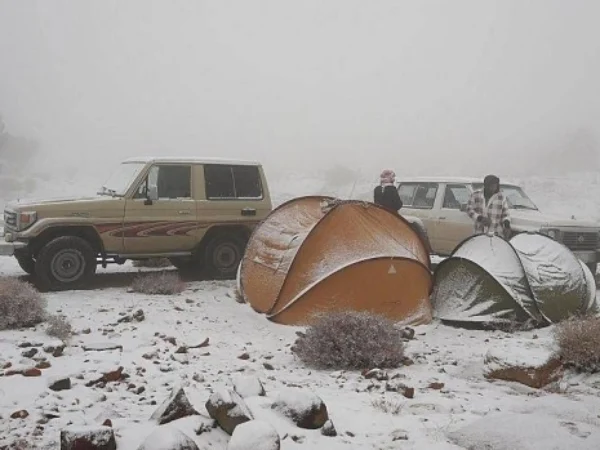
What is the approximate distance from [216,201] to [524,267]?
538cm

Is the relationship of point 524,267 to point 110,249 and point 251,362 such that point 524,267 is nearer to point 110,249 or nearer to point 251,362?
point 251,362

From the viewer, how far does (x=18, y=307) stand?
700 centimetres

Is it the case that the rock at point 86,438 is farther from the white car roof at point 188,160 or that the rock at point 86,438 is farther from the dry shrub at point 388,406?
the white car roof at point 188,160

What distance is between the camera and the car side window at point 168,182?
10.1 m

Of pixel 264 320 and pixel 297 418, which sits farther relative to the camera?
pixel 264 320

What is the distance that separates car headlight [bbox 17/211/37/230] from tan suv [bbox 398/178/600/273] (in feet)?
21.6

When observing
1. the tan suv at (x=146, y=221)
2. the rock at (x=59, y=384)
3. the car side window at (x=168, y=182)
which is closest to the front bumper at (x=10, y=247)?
the tan suv at (x=146, y=221)

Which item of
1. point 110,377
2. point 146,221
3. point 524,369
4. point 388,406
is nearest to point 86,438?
point 110,377

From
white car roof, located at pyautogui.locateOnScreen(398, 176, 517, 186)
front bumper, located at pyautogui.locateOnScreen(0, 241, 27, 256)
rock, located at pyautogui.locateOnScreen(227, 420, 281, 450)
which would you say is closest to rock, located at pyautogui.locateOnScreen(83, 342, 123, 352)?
rock, located at pyautogui.locateOnScreen(227, 420, 281, 450)

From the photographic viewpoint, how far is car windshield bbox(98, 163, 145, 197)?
10086 millimetres

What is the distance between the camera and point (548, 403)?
4.91 meters

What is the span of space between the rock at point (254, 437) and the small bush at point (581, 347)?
3391mm

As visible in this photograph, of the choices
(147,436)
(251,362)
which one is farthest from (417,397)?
(147,436)

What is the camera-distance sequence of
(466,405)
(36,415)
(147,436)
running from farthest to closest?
(466,405) → (36,415) → (147,436)
